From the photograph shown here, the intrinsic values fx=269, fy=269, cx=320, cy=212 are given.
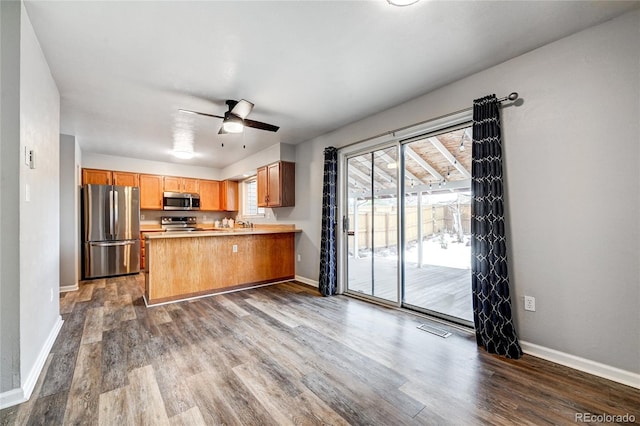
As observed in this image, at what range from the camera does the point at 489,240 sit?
238cm

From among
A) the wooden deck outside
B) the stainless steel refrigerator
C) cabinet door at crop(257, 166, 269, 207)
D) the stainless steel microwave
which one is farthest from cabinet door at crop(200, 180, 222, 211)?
the wooden deck outside

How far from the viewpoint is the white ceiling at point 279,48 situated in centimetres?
181

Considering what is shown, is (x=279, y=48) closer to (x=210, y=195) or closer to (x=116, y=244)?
(x=116, y=244)

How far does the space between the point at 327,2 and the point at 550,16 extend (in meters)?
1.57

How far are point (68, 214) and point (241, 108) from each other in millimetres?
3653

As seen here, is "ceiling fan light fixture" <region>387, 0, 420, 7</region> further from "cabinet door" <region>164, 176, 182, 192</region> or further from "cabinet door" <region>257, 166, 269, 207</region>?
"cabinet door" <region>164, 176, 182, 192</region>

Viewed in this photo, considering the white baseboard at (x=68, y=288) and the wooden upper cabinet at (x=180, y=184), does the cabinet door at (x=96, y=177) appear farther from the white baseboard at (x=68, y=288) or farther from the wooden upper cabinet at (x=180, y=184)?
the white baseboard at (x=68, y=288)

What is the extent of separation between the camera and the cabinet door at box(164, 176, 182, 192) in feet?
21.3

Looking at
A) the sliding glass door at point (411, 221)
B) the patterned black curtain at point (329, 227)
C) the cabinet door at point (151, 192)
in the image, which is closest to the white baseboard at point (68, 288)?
the cabinet door at point (151, 192)

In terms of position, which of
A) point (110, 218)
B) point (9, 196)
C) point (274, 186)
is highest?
point (274, 186)

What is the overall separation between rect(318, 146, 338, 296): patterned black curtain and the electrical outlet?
2.34 meters

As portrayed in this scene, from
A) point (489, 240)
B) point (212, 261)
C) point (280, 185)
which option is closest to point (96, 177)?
point (212, 261)

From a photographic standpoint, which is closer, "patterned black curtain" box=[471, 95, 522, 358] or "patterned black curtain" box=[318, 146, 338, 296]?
"patterned black curtain" box=[471, 95, 522, 358]

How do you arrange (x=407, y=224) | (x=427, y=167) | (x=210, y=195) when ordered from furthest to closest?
(x=210, y=195), (x=427, y=167), (x=407, y=224)
